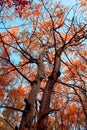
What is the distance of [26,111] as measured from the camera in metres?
4.55

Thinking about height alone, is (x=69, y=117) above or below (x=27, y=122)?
above

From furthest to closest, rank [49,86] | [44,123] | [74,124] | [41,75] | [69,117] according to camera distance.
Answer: [74,124] → [69,117] → [41,75] → [49,86] → [44,123]

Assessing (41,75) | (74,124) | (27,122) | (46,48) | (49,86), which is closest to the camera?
(27,122)

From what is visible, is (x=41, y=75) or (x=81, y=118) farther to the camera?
(x=81, y=118)

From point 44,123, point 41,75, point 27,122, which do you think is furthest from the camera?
point 41,75

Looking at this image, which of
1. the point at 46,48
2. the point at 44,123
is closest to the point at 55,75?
the point at 44,123

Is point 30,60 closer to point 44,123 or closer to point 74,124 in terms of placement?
point 44,123

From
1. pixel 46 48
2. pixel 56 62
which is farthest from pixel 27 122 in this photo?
pixel 46 48

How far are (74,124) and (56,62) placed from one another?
18.0 metres

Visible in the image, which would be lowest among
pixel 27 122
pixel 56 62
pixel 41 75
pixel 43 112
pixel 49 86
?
pixel 27 122

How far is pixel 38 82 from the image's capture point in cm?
545

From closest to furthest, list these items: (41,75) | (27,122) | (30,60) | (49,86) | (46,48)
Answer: (27,122) → (49,86) → (41,75) → (30,60) → (46,48)

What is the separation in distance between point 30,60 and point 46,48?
1.76 metres

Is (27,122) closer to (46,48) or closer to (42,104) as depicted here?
(42,104)
